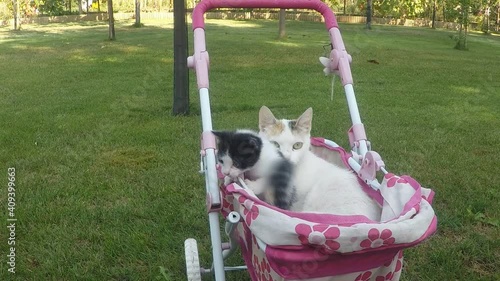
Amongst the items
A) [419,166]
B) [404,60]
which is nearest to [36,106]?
[419,166]

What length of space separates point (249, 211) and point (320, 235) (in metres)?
0.25

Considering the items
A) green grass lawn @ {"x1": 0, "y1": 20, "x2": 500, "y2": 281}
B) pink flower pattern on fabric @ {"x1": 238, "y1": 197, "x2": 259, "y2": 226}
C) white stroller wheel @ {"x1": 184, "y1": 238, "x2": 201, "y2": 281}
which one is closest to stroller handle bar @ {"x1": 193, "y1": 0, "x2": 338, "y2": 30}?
white stroller wheel @ {"x1": 184, "y1": 238, "x2": 201, "y2": 281}

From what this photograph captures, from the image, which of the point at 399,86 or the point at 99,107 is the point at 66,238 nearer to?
the point at 99,107

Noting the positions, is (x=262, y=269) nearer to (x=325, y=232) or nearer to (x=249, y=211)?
(x=249, y=211)

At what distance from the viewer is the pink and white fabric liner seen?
1.29 meters

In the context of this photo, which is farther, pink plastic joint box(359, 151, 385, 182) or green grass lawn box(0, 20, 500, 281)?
green grass lawn box(0, 20, 500, 281)

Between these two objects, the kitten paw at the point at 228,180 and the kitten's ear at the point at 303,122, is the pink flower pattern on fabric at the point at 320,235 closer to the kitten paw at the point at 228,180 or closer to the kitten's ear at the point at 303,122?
the kitten paw at the point at 228,180

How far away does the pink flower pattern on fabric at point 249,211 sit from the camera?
4.66ft

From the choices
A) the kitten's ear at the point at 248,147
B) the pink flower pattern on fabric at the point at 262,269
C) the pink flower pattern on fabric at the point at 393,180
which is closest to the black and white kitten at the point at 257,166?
the kitten's ear at the point at 248,147

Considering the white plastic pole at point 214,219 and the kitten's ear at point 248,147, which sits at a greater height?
the kitten's ear at point 248,147

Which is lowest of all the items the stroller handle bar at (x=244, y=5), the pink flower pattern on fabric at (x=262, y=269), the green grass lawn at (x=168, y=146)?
the green grass lawn at (x=168, y=146)

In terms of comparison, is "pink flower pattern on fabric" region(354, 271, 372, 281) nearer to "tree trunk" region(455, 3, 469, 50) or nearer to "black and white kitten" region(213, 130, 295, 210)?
"black and white kitten" region(213, 130, 295, 210)

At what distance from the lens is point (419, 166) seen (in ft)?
13.1

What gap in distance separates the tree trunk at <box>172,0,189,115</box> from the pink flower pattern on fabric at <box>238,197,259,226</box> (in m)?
4.08
